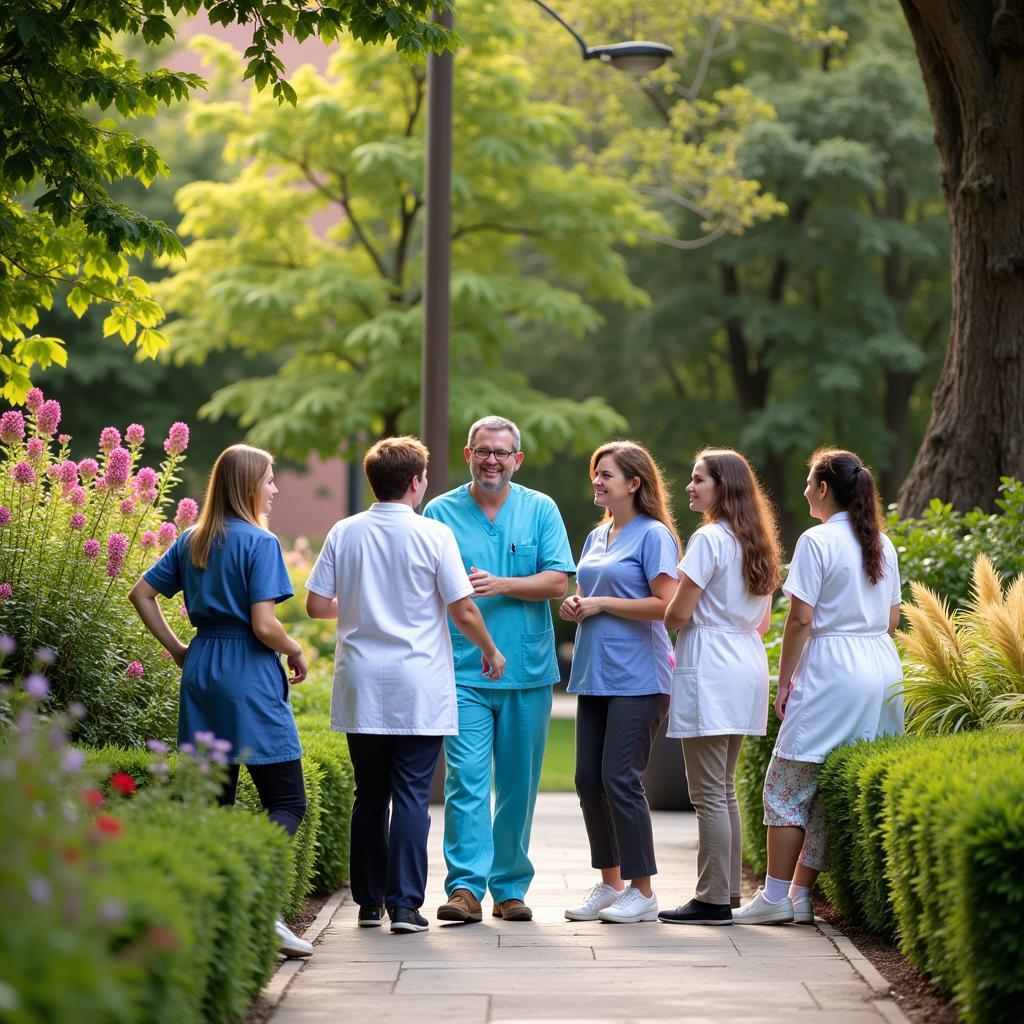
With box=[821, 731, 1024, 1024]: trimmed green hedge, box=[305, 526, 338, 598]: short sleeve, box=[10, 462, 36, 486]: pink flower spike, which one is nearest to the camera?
box=[821, 731, 1024, 1024]: trimmed green hedge

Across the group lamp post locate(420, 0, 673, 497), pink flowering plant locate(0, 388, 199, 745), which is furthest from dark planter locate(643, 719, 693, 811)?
pink flowering plant locate(0, 388, 199, 745)

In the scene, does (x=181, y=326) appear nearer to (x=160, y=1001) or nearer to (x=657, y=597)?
(x=657, y=597)

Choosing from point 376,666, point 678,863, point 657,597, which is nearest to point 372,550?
point 376,666

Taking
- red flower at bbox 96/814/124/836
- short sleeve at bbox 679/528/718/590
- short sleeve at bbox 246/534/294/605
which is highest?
short sleeve at bbox 679/528/718/590

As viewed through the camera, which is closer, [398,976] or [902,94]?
[398,976]

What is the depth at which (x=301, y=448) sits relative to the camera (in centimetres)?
2095

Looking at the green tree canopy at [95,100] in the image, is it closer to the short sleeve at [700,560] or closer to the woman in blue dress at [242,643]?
the woman in blue dress at [242,643]

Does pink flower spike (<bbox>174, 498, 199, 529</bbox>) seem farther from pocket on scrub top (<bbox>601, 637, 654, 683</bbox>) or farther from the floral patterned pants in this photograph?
the floral patterned pants

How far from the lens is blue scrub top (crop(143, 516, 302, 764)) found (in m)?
6.12

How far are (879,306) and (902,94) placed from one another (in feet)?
11.5

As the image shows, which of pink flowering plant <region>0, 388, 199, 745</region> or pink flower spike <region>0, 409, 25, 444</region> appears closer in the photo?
pink flowering plant <region>0, 388, 199, 745</region>

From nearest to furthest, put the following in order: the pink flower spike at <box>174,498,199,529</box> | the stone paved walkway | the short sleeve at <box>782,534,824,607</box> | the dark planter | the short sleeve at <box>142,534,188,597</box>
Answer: the stone paved walkway
the short sleeve at <box>142,534,188,597</box>
the short sleeve at <box>782,534,824,607</box>
the pink flower spike at <box>174,498,199,529</box>
the dark planter

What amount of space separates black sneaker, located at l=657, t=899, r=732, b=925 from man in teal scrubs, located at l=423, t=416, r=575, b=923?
682mm

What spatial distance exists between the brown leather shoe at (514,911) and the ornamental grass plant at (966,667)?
1949 mm
